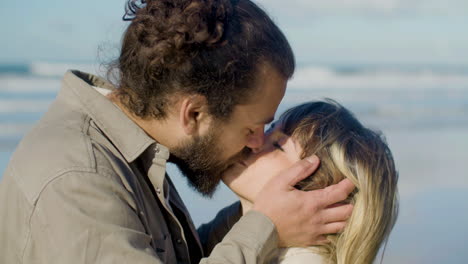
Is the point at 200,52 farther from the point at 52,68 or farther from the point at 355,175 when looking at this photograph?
the point at 52,68

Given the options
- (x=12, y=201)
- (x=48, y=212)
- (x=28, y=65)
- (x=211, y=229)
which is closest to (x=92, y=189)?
(x=48, y=212)

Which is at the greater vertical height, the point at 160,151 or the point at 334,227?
the point at 160,151

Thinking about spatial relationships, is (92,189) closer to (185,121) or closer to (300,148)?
(185,121)

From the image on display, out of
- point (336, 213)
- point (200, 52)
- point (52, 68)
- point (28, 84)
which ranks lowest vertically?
point (52, 68)

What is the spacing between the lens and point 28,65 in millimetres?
22516

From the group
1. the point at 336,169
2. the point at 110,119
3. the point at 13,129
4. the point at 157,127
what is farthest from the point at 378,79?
the point at 110,119

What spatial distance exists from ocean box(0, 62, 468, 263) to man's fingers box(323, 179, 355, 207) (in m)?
0.91

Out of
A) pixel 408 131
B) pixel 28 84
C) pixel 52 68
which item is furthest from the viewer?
pixel 52 68

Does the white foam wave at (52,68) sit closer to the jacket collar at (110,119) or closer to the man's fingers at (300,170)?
the jacket collar at (110,119)

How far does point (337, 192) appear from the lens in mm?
3162

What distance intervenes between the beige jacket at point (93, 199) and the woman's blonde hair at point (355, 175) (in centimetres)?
37

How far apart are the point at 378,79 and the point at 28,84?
11482 millimetres

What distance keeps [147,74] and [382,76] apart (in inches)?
851

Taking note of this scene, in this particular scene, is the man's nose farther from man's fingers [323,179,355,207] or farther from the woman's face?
man's fingers [323,179,355,207]
